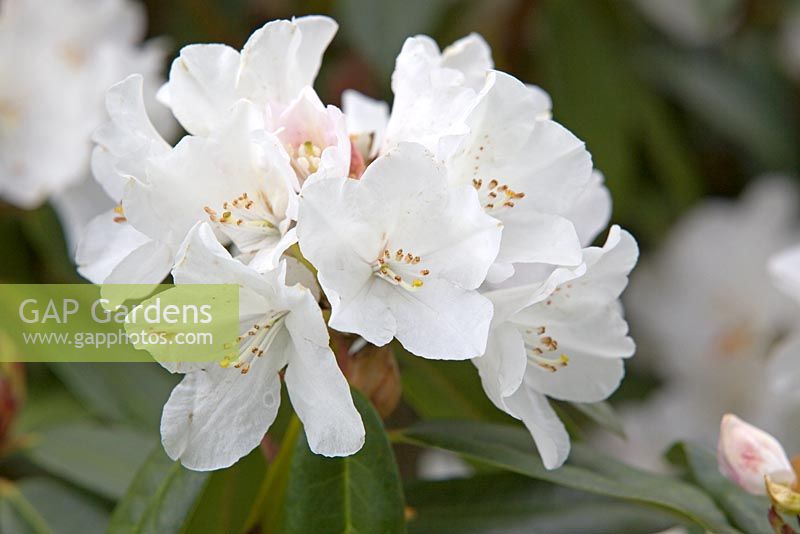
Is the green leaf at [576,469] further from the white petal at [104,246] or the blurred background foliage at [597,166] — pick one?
Answer: the white petal at [104,246]

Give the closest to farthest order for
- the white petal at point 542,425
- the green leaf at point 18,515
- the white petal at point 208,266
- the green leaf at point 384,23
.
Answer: the white petal at point 208,266 → the white petal at point 542,425 → the green leaf at point 18,515 → the green leaf at point 384,23

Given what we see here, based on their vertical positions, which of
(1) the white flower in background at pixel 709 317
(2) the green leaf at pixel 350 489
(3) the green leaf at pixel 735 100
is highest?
(2) the green leaf at pixel 350 489

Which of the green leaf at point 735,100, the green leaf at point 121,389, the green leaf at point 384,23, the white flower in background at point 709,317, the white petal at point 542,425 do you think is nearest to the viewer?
the white petal at point 542,425

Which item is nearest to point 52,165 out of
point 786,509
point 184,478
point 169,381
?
point 169,381

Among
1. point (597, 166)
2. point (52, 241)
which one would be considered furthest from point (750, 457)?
point (52, 241)

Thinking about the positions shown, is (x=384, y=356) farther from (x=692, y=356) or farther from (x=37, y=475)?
(x=692, y=356)

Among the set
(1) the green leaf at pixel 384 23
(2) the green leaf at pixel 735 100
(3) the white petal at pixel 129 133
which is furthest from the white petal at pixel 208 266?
(2) the green leaf at pixel 735 100

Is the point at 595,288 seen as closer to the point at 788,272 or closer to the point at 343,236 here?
the point at 343,236
